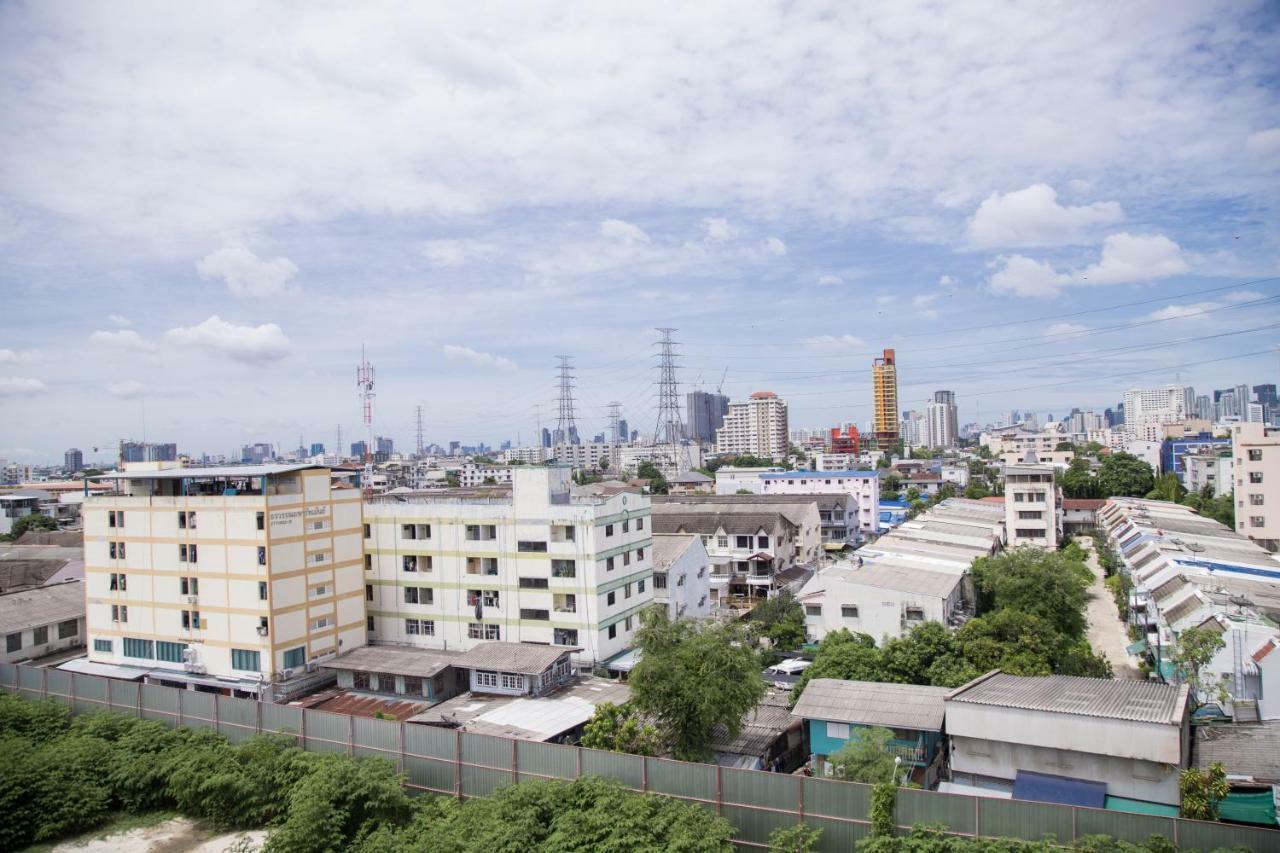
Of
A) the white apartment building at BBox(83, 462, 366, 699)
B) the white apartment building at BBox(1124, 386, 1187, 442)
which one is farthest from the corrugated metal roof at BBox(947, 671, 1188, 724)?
the white apartment building at BBox(1124, 386, 1187, 442)

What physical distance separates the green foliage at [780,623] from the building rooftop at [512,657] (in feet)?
25.3

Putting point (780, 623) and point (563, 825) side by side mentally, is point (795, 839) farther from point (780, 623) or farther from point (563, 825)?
point (780, 623)

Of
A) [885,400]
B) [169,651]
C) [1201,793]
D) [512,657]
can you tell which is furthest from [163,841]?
[885,400]

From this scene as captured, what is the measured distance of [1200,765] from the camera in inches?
510

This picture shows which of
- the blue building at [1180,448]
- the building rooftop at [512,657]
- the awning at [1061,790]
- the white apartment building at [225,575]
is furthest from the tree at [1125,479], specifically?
the white apartment building at [225,575]

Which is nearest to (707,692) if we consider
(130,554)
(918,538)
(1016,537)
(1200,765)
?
(1200,765)

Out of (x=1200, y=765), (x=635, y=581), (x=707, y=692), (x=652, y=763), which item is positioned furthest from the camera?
(x=635, y=581)

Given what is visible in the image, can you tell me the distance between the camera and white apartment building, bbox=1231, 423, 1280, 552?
115 feet

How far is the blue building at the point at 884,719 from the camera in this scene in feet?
47.4

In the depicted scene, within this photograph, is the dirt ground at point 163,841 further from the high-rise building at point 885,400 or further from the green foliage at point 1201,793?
the high-rise building at point 885,400

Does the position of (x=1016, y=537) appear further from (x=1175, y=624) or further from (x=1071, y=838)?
(x=1071, y=838)

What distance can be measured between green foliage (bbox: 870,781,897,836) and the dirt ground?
385 inches

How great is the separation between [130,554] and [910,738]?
20.4m

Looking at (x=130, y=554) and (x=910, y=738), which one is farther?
(x=130, y=554)
